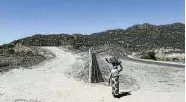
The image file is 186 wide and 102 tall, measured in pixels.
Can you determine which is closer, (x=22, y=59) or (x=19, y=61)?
(x=19, y=61)

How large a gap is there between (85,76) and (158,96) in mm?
7034

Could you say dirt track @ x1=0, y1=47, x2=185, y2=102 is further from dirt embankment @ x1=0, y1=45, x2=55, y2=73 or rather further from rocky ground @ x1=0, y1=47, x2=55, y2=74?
dirt embankment @ x1=0, y1=45, x2=55, y2=73

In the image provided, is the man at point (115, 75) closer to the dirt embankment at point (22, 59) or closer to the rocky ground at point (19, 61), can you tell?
the rocky ground at point (19, 61)

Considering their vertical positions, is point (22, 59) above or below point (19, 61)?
above

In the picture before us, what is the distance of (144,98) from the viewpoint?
17203mm

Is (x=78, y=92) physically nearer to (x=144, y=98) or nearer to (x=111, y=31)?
(x=144, y=98)

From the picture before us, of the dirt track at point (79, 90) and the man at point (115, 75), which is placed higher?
the man at point (115, 75)

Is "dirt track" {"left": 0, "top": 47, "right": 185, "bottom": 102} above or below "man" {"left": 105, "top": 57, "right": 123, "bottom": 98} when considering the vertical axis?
below

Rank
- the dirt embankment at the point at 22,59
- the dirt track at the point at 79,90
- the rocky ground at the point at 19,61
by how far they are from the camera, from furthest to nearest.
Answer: the dirt embankment at the point at 22,59, the rocky ground at the point at 19,61, the dirt track at the point at 79,90

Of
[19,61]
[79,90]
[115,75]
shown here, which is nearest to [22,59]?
[19,61]

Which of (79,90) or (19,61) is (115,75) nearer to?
(79,90)

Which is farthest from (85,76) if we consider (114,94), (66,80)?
(114,94)

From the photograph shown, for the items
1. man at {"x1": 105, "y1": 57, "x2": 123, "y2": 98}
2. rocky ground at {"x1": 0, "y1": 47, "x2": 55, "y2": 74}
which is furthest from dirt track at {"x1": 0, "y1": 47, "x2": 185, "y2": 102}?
rocky ground at {"x1": 0, "y1": 47, "x2": 55, "y2": 74}

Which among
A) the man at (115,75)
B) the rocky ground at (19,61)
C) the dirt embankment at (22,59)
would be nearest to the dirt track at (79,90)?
the man at (115,75)
